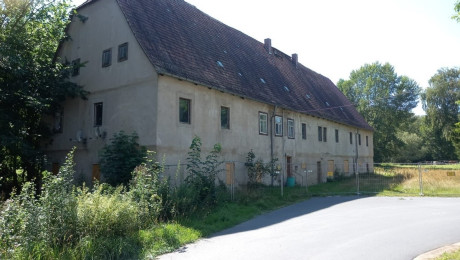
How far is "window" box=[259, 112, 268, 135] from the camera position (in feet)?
70.4

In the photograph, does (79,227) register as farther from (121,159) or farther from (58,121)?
(58,121)

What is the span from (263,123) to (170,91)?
779cm

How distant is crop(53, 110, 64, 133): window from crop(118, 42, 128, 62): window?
5.63 metres

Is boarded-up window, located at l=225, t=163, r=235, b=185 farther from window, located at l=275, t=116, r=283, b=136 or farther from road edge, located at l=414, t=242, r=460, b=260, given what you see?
road edge, located at l=414, t=242, r=460, b=260

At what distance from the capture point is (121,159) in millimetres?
14508

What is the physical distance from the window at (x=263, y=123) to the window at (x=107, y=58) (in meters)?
9.22

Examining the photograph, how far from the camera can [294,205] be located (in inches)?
635

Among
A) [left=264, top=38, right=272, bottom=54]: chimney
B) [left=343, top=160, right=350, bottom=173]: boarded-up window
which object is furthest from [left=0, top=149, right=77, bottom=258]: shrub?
[left=343, top=160, right=350, bottom=173]: boarded-up window

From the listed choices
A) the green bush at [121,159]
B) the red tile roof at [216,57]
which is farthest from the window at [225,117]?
the green bush at [121,159]

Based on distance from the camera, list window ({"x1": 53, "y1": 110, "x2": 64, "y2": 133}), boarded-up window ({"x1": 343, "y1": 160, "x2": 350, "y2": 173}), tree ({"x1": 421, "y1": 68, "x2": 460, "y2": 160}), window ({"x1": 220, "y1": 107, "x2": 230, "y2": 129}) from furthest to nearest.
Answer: tree ({"x1": 421, "y1": 68, "x2": 460, "y2": 160}) < boarded-up window ({"x1": 343, "y1": 160, "x2": 350, "y2": 173}) < window ({"x1": 53, "y1": 110, "x2": 64, "y2": 133}) < window ({"x1": 220, "y1": 107, "x2": 230, "y2": 129})

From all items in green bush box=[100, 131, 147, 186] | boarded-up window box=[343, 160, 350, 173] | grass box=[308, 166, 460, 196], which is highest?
green bush box=[100, 131, 147, 186]

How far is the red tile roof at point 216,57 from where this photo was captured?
16453mm

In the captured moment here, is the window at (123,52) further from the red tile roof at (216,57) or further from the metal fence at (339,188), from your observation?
the metal fence at (339,188)

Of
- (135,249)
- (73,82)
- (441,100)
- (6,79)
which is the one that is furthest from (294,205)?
(441,100)
